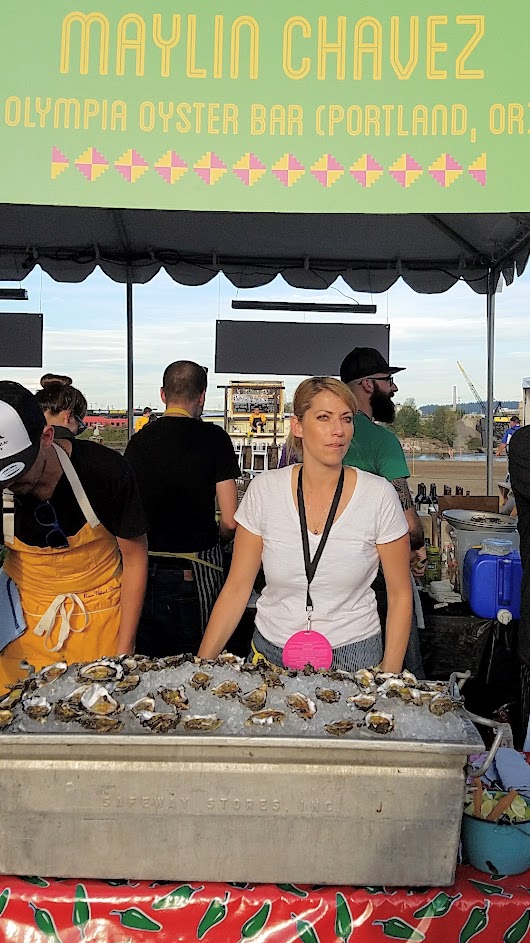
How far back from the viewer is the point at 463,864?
1047 millimetres

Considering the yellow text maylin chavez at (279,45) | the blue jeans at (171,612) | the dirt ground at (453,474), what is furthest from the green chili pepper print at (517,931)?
the dirt ground at (453,474)

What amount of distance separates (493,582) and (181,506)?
1.12 meters

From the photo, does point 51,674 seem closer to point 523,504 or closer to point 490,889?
point 490,889

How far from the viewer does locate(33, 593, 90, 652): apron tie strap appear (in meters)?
1.57

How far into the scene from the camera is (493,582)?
2.56m

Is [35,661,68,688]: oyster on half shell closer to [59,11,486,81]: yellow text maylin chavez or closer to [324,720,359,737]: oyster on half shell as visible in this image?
[324,720,359,737]: oyster on half shell

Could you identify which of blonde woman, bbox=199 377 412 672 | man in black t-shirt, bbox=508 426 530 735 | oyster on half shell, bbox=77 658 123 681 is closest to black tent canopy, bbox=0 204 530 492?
man in black t-shirt, bbox=508 426 530 735

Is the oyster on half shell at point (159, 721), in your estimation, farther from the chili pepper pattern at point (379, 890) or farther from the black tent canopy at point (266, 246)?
the black tent canopy at point (266, 246)

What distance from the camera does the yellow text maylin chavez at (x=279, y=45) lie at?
4.29 ft

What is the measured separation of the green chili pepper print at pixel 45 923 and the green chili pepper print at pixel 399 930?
421mm

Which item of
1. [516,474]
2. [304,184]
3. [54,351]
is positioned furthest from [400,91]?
[54,351]

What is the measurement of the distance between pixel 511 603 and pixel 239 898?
186cm

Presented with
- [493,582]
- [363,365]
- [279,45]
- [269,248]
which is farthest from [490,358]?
[279,45]

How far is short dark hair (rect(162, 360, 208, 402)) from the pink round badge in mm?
1145
